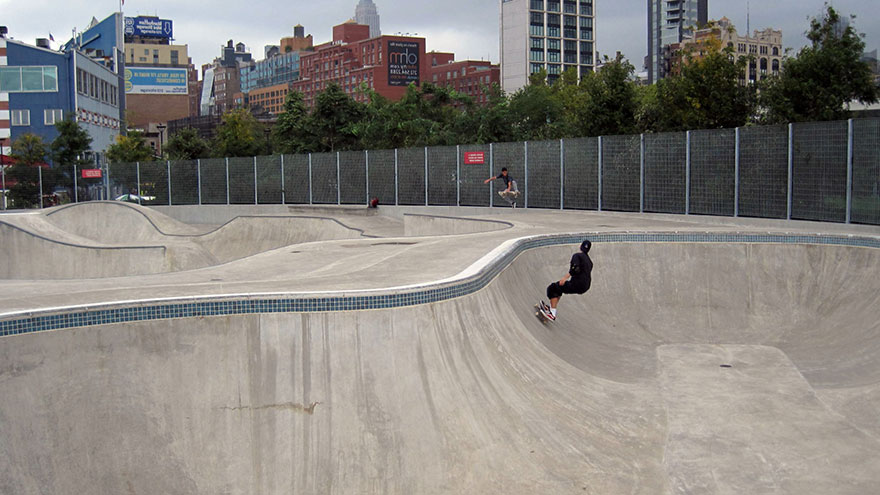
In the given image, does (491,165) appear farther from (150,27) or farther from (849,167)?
(150,27)

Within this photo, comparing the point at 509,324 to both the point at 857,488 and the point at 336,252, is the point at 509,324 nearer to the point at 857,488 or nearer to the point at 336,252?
the point at 857,488

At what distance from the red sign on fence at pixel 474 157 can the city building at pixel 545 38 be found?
11191 centimetres

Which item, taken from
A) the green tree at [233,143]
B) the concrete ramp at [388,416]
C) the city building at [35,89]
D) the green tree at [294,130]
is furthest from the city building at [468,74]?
the concrete ramp at [388,416]

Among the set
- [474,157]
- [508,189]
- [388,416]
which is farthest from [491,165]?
[388,416]

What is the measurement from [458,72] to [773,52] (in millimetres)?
79469

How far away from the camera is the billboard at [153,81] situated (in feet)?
443

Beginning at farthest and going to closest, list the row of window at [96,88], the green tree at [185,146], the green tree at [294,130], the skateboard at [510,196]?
the row of window at [96,88] < the green tree at [185,146] < the green tree at [294,130] < the skateboard at [510,196]

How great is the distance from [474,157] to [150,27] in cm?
15884

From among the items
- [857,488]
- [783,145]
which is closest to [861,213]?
[783,145]

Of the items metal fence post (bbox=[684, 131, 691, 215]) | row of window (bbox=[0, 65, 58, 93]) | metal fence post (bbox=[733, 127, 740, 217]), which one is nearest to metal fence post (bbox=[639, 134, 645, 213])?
metal fence post (bbox=[684, 131, 691, 215])

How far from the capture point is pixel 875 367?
10.0 metres

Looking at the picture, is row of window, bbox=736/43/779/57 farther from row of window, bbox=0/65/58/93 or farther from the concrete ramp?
the concrete ramp

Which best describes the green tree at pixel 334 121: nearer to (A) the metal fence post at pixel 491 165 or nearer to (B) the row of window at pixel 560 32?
(A) the metal fence post at pixel 491 165

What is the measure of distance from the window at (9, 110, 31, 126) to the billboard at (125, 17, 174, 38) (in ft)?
354
